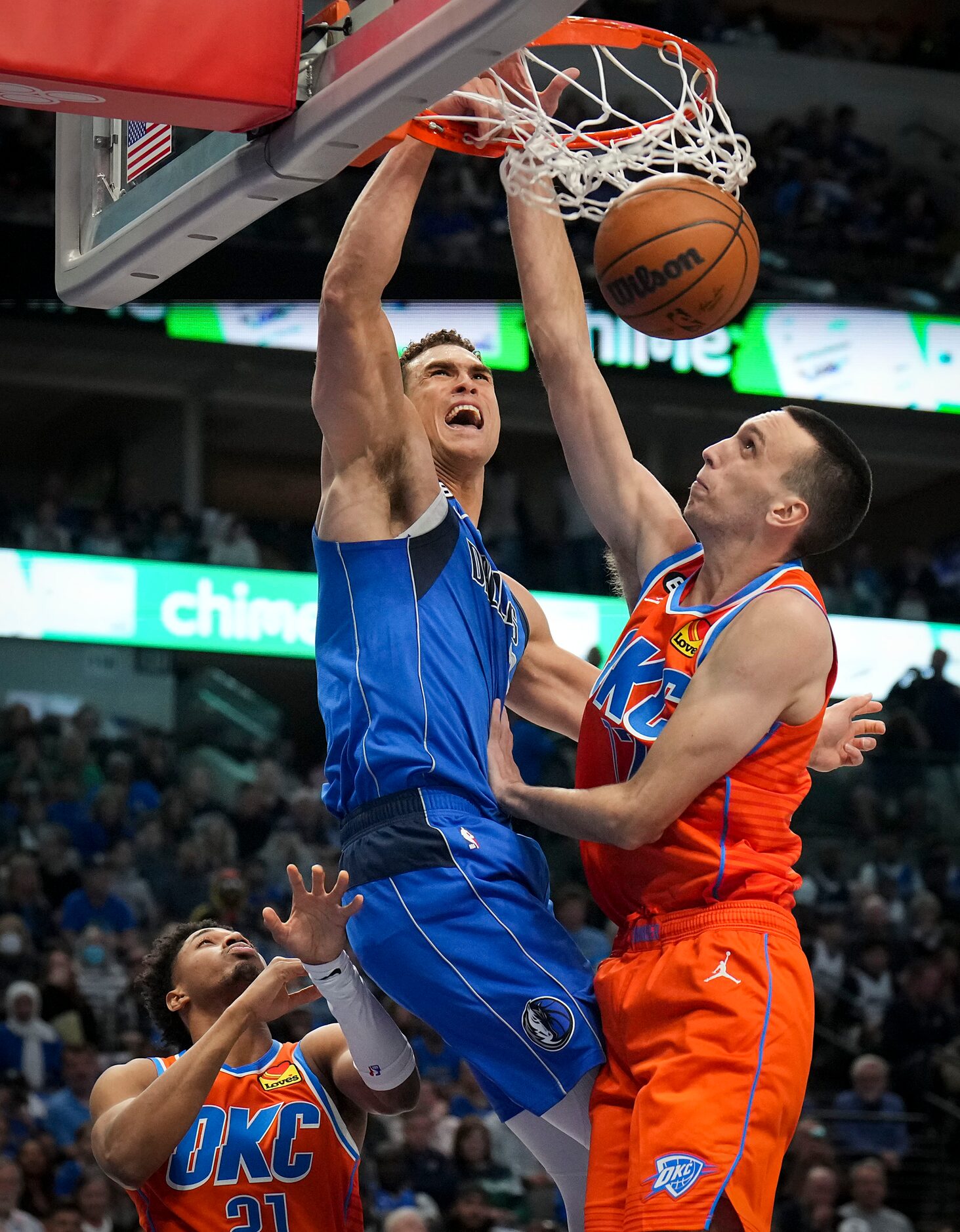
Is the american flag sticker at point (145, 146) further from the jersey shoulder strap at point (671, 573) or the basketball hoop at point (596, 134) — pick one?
the jersey shoulder strap at point (671, 573)

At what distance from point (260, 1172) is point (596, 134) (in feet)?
9.57

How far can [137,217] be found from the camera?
3793 mm

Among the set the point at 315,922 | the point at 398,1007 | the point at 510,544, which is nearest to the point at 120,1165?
the point at 315,922

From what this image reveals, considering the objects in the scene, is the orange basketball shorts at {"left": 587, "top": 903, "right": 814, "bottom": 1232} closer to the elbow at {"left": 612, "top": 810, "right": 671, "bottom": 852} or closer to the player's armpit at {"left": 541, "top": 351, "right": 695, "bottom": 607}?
the elbow at {"left": 612, "top": 810, "right": 671, "bottom": 852}

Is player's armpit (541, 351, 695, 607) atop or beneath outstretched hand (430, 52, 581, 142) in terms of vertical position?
beneath

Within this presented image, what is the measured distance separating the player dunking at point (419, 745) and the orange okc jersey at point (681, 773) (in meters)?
0.23

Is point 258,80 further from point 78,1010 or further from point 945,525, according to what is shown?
point 945,525

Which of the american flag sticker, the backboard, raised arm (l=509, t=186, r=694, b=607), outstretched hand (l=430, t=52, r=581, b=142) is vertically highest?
outstretched hand (l=430, t=52, r=581, b=142)

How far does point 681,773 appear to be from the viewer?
133 inches

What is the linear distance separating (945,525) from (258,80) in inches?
724

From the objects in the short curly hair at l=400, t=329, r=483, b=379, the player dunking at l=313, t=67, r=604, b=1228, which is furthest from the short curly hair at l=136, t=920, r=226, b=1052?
→ the short curly hair at l=400, t=329, r=483, b=379

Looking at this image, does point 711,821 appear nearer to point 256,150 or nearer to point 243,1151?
point 256,150

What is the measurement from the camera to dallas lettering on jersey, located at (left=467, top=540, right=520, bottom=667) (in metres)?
3.91

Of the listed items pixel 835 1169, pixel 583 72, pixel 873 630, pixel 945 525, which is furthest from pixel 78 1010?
pixel 945 525
